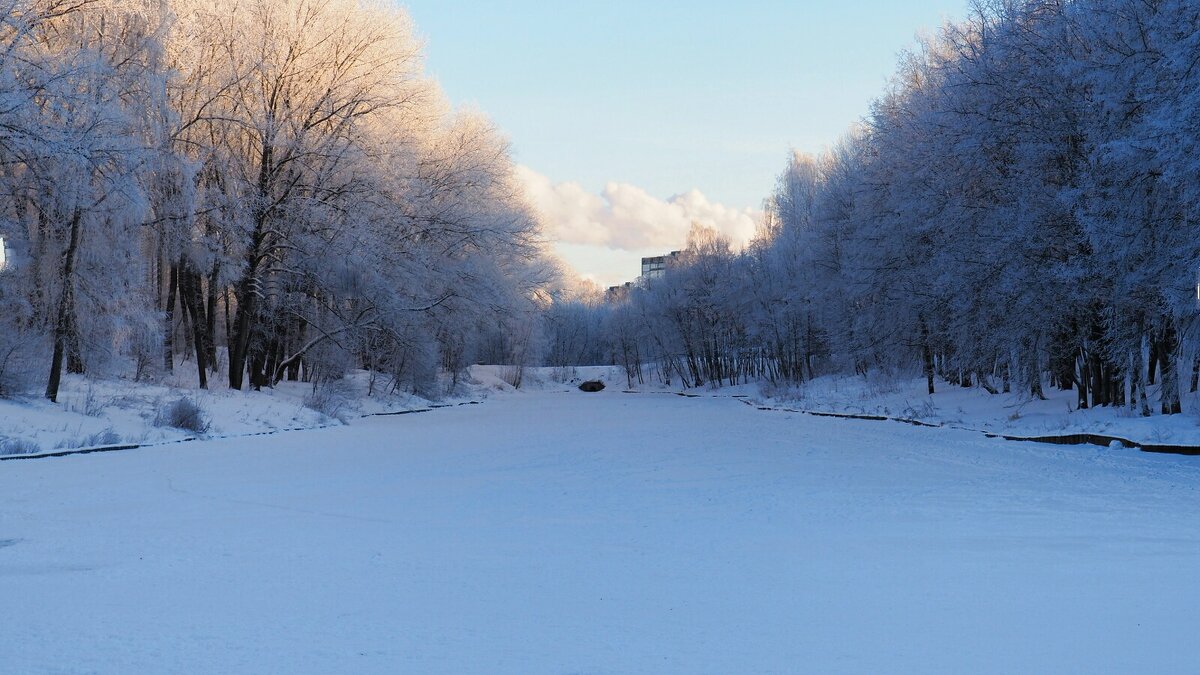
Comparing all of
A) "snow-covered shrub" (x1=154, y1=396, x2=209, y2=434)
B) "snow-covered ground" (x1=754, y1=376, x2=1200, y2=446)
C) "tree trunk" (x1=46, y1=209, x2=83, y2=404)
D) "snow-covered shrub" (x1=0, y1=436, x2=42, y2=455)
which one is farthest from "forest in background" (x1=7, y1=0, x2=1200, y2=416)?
"snow-covered shrub" (x1=0, y1=436, x2=42, y2=455)

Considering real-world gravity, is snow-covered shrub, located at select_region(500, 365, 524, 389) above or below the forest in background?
below

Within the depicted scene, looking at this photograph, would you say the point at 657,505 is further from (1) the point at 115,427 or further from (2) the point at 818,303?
Result: (2) the point at 818,303

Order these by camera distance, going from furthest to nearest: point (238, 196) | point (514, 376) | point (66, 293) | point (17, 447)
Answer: point (514, 376)
point (238, 196)
point (66, 293)
point (17, 447)

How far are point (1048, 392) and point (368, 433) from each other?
18232mm

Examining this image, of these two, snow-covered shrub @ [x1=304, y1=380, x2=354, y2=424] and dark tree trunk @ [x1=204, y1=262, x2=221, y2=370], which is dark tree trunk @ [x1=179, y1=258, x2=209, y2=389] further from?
snow-covered shrub @ [x1=304, y1=380, x2=354, y2=424]

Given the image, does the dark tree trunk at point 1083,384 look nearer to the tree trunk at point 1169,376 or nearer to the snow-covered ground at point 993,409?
the snow-covered ground at point 993,409

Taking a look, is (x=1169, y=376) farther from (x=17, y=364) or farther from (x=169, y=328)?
(x=169, y=328)

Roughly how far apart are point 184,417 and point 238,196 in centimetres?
817

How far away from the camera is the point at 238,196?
81.8 ft

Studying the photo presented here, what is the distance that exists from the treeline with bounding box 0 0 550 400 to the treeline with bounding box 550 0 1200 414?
12.2 meters

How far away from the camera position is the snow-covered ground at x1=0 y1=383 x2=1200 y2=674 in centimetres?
414

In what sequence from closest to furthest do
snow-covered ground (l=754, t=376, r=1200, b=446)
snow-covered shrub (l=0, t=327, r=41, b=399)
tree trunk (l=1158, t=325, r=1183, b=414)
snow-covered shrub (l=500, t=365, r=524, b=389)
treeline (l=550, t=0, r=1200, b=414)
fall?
treeline (l=550, t=0, r=1200, b=414) < snow-covered ground (l=754, t=376, r=1200, b=446) < tree trunk (l=1158, t=325, r=1183, b=414) < snow-covered shrub (l=0, t=327, r=41, b=399) < snow-covered shrub (l=500, t=365, r=524, b=389)

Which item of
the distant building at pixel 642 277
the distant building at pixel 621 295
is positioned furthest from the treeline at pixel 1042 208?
the distant building at pixel 621 295

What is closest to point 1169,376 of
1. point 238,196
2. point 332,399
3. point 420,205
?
point 420,205
